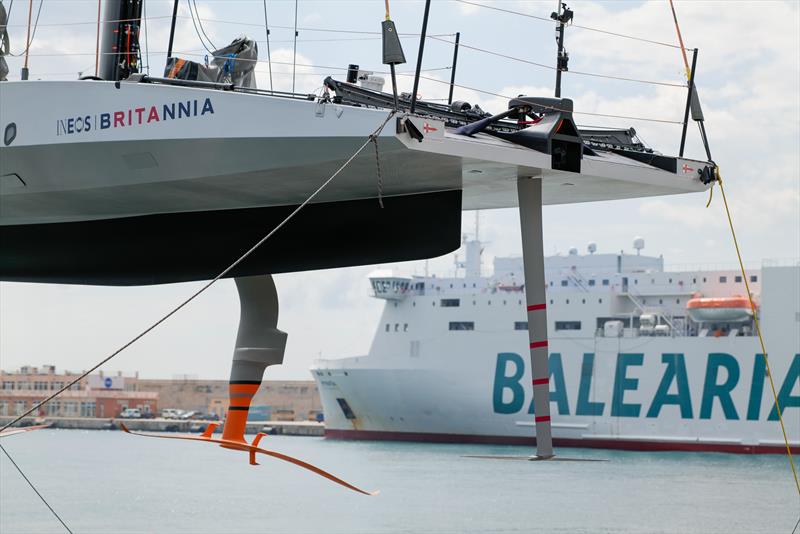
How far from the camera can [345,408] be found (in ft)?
132

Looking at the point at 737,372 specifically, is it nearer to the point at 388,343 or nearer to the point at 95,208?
the point at 388,343

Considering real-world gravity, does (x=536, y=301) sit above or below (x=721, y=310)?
below

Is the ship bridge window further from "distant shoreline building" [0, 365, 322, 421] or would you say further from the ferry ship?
"distant shoreline building" [0, 365, 322, 421]

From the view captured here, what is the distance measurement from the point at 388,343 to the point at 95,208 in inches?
1182

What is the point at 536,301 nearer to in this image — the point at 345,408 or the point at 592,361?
the point at 592,361

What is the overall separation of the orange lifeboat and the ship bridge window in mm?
12251

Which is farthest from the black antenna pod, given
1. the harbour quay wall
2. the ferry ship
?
the harbour quay wall

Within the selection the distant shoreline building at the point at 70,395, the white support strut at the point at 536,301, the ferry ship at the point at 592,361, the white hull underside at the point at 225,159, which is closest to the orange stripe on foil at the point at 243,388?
the white hull underside at the point at 225,159

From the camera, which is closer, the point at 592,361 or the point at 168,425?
the point at 592,361

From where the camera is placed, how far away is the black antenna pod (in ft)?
29.1

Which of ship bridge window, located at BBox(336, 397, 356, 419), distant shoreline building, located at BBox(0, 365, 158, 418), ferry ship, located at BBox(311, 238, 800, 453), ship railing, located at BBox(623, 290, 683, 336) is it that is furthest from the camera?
distant shoreline building, located at BBox(0, 365, 158, 418)

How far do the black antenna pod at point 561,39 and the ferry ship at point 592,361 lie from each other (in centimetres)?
2691

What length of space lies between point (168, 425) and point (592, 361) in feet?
112

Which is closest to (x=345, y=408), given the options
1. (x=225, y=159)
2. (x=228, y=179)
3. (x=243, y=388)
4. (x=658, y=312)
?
(x=658, y=312)
